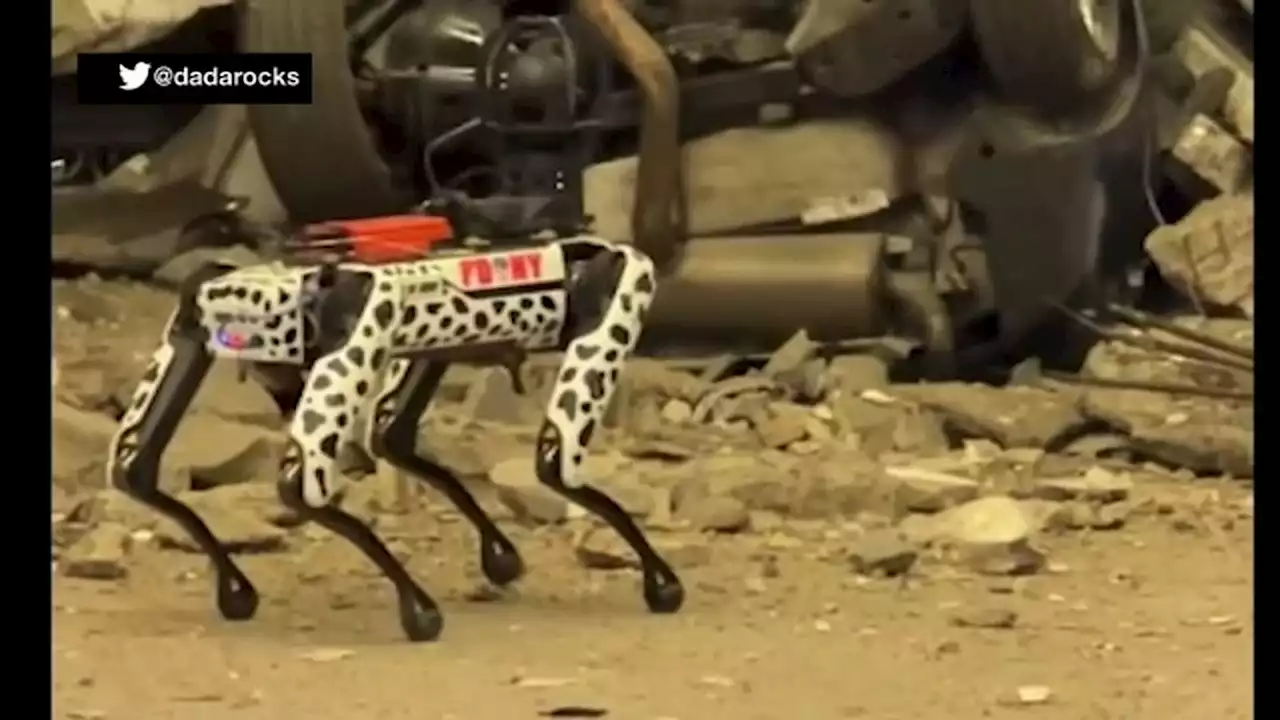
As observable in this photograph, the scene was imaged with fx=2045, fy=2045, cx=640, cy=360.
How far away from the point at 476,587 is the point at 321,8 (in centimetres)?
36

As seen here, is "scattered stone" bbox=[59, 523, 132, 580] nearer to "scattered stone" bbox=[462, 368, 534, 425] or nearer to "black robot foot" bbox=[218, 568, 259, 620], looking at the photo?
"black robot foot" bbox=[218, 568, 259, 620]

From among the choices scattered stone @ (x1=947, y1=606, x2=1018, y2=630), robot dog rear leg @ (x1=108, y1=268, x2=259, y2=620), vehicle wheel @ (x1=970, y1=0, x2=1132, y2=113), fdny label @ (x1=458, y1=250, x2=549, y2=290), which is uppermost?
vehicle wheel @ (x1=970, y1=0, x2=1132, y2=113)

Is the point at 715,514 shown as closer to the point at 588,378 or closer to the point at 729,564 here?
the point at 729,564

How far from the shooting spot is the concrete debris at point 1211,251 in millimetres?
1333

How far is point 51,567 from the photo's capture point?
1044mm

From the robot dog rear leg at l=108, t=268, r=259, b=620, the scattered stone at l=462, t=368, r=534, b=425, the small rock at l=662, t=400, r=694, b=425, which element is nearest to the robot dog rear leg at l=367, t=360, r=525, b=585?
the robot dog rear leg at l=108, t=268, r=259, b=620

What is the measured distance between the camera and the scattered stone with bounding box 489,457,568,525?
1153 millimetres

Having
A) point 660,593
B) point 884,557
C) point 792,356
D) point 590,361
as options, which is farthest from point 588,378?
point 792,356

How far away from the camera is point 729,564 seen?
1.12m

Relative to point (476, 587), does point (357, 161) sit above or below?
above

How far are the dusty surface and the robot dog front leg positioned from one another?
0.08 metres

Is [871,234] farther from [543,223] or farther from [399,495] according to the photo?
[399,495]

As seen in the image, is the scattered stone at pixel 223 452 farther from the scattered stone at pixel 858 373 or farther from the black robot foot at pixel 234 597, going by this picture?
the scattered stone at pixel 858 373
